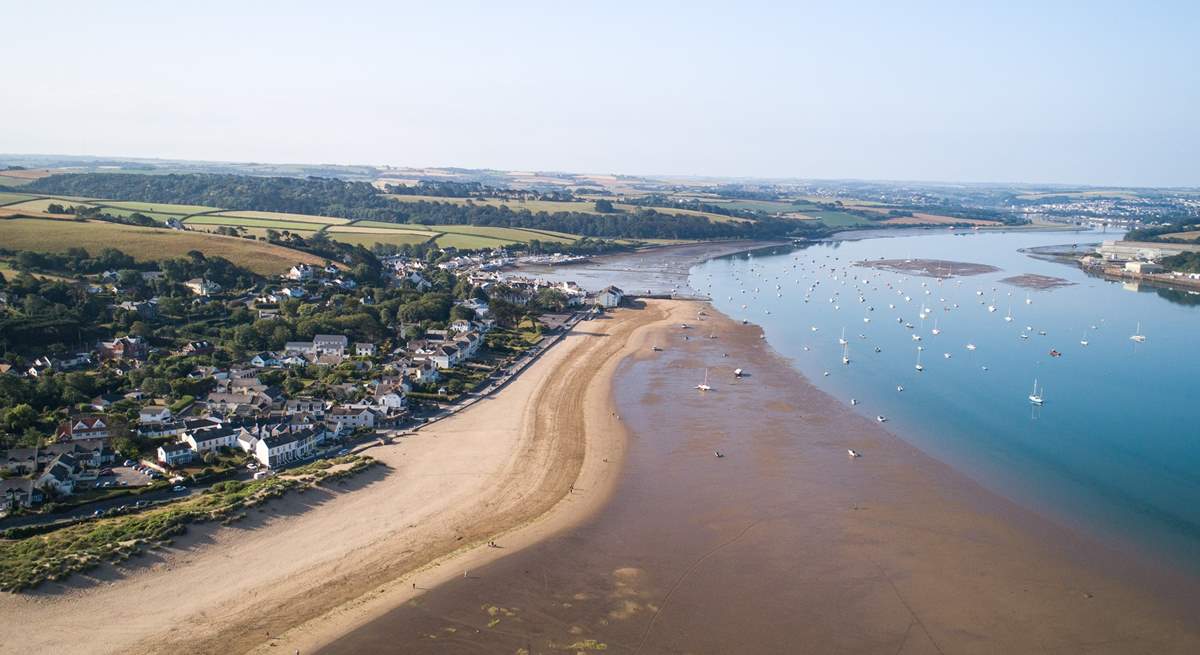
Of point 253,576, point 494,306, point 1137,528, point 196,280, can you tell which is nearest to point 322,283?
point 196,280

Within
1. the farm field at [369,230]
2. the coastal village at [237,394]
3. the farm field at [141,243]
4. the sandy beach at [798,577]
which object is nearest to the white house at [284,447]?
the coastal village at [237,394]

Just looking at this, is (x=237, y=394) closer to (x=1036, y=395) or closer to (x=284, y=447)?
(x=284, y=447)

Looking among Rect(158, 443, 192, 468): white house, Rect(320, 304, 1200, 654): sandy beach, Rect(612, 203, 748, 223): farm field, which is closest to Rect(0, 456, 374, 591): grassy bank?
Rect(158, 443, 192, 468): white house

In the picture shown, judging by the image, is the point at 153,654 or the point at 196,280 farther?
the point at 196,280

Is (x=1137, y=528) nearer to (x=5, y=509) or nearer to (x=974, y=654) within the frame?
(x=974, y=654)

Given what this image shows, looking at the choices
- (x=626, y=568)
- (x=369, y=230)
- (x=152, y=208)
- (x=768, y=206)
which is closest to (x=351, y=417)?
(x=626, y=568)

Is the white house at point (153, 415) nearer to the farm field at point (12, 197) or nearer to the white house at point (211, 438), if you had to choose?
the white house at point (211, 438)

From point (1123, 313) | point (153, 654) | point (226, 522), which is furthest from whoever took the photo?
point (1123, 313)
